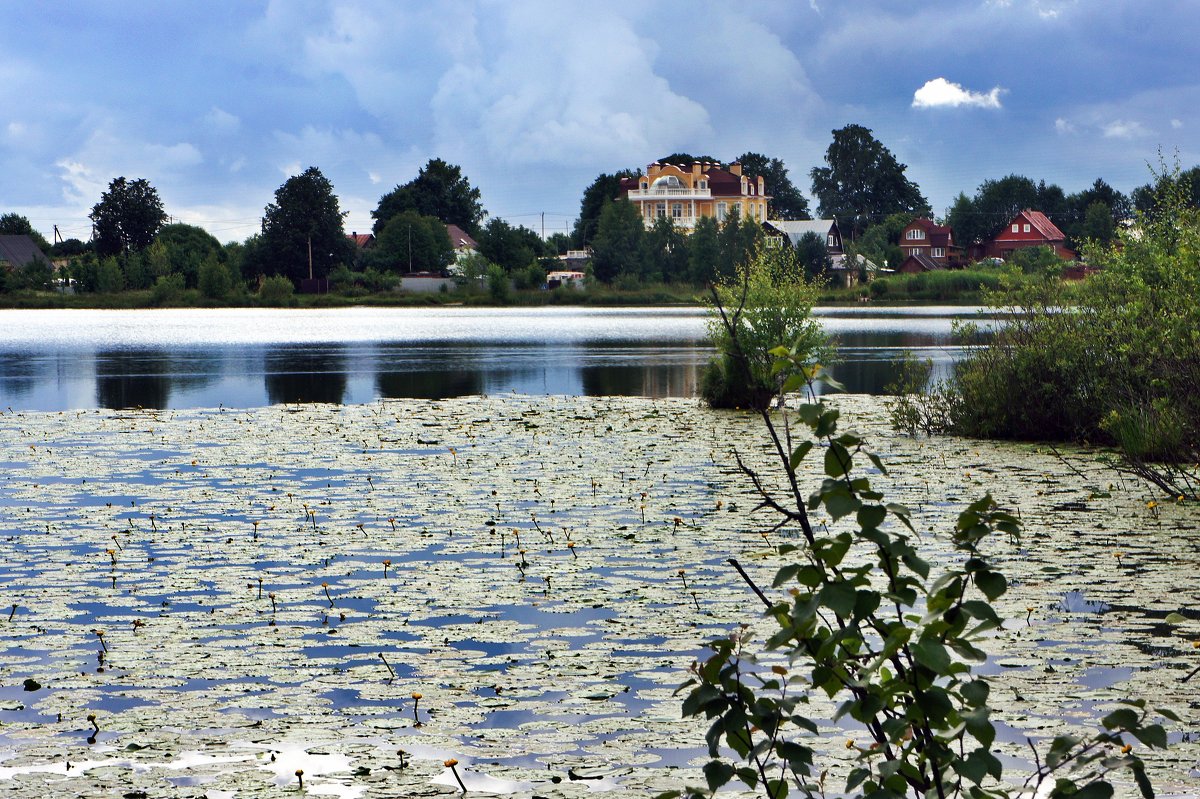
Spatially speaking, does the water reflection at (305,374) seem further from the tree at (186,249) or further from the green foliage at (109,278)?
the tree at (186,249)

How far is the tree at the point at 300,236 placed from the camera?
12200 cm

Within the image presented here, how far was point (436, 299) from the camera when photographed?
4424 inches

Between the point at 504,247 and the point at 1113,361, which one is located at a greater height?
the point at 504,247

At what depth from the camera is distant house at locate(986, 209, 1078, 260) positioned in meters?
126

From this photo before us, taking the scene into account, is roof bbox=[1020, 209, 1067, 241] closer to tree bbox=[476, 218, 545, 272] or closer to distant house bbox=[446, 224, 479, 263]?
tree bbox=[476, 218, 545, 272]

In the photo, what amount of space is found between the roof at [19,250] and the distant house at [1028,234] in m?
99.0

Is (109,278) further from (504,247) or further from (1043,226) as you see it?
(1043,226)

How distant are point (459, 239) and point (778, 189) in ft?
155

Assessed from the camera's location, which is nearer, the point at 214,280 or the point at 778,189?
the point at 214,280

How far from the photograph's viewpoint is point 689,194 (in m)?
147

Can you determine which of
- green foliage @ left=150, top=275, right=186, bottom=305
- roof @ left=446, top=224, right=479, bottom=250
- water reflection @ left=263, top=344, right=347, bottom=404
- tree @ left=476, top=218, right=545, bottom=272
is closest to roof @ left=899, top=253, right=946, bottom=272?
tree @ left=476, top=218, right=545, bottom=272

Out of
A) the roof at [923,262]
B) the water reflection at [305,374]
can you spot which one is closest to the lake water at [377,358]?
the water reflection at [305,374]

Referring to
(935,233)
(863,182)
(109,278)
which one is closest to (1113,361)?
(109,278)

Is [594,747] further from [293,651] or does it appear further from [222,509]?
[222,509]
